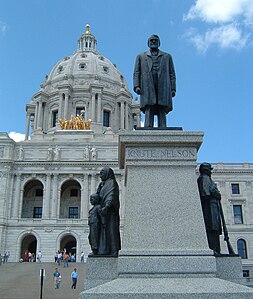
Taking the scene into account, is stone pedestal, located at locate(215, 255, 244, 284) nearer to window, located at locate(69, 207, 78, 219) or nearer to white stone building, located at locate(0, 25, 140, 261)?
white stone building, located at locate(0, 25, 140, 261)

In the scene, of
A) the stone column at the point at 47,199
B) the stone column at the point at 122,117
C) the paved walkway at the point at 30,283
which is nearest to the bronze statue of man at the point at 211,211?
the paved walkway at the point at 30,283

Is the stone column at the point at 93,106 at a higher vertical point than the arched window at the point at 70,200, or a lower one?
higher

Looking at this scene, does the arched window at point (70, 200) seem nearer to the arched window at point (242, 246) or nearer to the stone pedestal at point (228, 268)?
the arched window at point (242, 246)

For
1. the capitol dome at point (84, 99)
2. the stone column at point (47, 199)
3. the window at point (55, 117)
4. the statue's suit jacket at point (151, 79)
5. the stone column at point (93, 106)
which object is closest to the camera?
the statue's suit jacket at point (151, 79)

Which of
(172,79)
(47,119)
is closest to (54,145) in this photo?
(47,119)

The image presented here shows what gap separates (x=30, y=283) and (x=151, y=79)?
83.8ft

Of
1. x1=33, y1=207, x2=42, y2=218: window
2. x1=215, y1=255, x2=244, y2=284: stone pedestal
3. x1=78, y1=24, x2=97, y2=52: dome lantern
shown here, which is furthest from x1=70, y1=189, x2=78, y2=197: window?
x1=215, y1=255, x2=244, y2=284: stone pedestal

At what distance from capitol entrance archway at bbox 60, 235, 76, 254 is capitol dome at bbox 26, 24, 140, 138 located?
2050cm

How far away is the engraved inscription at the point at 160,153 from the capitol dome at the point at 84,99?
208ft

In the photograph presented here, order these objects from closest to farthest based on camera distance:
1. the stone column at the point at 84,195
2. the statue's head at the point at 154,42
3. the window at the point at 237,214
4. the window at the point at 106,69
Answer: the statue's head at the point at 154,42
the stone column at the point at 84,195
the window at the point at 237,214
the window at the point at 106,69

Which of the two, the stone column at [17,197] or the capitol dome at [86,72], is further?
the capitol dome at [86,72]

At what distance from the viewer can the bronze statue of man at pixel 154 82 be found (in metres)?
8.95

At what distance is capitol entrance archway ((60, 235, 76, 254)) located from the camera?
57.5m

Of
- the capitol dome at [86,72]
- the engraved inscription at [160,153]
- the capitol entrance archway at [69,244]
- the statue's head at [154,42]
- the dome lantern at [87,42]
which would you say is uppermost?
the dome lantern at [87,42]
